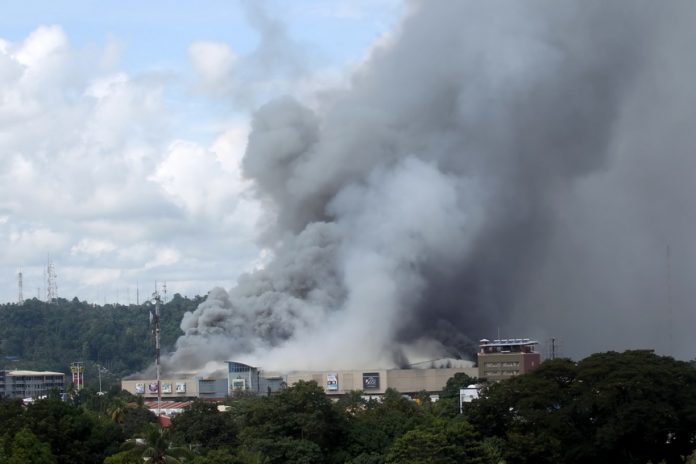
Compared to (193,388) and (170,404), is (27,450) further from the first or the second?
(193,388)

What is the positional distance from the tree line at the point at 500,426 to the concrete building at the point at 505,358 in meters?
41.0

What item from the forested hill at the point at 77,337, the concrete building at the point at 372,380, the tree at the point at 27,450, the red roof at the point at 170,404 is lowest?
the tree at the point at 27,450

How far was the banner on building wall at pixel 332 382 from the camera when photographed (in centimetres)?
8838

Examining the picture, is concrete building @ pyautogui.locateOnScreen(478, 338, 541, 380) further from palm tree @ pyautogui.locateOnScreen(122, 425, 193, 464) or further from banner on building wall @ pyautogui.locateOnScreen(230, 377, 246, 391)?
palm tree @ pyautogui.locateOnScreen(122, 425, 193, 464)

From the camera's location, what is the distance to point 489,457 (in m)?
40.7

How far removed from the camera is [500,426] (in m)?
44.1

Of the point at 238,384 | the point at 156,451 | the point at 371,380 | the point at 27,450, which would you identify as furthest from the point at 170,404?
the point at 156,451

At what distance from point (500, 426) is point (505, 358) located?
44888mm

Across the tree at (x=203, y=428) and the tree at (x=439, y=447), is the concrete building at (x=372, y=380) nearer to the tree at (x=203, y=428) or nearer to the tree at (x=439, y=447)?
the tree at (x=203, y=428)

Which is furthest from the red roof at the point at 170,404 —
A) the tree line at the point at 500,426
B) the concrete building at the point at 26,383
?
the concrete building at the point at 26,383

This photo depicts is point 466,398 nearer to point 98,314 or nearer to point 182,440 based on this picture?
point 182,440

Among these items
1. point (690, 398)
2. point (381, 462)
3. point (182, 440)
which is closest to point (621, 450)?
point (690, 398)

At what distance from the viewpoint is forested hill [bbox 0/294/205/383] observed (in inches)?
6156

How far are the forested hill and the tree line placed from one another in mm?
105782
